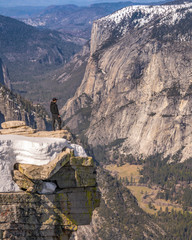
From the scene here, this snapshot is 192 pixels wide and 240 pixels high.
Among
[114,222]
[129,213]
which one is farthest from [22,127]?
[129,213]

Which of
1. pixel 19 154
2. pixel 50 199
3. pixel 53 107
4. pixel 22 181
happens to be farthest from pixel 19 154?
pixel 53 107

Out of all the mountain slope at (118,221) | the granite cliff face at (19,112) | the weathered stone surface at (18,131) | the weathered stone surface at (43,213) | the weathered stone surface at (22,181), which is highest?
the granite cliff face at (19,112)

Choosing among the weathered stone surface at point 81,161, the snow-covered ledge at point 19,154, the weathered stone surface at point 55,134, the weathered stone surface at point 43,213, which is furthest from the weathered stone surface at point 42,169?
the weathered stone surface at point 55,134

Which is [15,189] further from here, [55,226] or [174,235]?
[174,235]

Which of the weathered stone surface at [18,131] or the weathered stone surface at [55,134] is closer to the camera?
the weathered stone surface at [55,134]

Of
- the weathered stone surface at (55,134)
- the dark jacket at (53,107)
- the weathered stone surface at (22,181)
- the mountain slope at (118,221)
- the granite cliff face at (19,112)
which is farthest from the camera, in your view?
the granite cliff face at (19,112)

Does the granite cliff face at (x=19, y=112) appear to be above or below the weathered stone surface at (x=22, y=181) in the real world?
above

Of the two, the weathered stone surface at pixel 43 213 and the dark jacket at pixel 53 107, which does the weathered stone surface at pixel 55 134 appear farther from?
Answer: the weathered stone surface at pixel 43 213

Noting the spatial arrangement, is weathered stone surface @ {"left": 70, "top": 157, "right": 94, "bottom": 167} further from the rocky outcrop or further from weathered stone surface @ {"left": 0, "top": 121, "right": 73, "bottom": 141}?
weathered stone surface @ {"left": 0, "top": 121, "right": 73, "bottom": 141}
